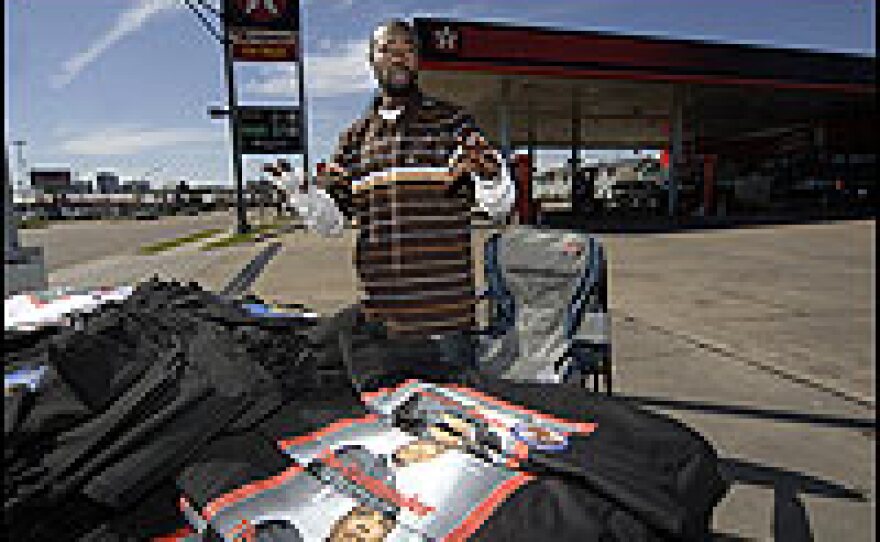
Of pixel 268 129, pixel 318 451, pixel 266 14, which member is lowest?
pixel 318 451

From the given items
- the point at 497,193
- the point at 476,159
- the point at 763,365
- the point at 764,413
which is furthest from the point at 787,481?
the point at 476,159

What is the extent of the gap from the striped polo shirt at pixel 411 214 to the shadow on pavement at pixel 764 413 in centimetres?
126

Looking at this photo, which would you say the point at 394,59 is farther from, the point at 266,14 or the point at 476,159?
the point at 266,14

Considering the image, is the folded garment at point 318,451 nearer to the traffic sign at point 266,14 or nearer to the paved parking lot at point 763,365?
the paved parking lot at point 763,365

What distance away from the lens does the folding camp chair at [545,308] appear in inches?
91.5

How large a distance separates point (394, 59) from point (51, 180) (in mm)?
83904

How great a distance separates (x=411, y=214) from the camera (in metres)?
1.82

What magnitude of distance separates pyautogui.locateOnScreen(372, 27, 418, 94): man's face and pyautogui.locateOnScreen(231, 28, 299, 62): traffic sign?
1121 cm

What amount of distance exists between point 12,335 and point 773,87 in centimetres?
1942

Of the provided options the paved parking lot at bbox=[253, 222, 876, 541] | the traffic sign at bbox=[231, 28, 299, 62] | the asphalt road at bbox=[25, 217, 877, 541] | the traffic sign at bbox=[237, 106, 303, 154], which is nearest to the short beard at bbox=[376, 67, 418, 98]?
the asphalt road at bbox=[25, 217, 877, 541]

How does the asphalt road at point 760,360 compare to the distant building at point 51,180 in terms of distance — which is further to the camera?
the distant building at point 51,180

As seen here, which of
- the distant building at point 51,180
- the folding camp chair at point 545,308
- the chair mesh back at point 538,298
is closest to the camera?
the folding camp chair at point 545,308

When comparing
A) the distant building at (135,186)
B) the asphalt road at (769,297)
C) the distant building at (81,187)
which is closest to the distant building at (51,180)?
the distant building at (81,187)

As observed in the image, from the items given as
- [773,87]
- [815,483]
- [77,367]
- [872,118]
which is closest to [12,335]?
[77,367]
